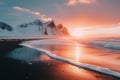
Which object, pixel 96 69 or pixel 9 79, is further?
pixel 96 69

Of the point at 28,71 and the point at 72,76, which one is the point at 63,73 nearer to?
the point at 72,76

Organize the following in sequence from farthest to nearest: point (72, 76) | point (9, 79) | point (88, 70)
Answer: point (88, 70) → point (72, 76) → point (9, 79)

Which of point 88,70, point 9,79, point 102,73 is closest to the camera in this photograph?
point 9,79

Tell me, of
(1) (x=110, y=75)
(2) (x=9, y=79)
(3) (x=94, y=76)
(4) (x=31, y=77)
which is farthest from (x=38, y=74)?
(1) (x=110, y=75)

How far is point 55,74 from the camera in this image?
16.2 metres

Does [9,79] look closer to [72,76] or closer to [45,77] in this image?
[45,77]

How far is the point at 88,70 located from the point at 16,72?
6.07m

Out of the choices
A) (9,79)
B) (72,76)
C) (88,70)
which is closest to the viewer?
(9,79)

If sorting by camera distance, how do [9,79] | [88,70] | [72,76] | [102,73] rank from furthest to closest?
[88,70] → [102,73] → [72,76] → [9,79]

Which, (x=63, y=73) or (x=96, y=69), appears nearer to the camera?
(x=63, y=73)

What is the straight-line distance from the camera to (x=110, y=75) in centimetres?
1577

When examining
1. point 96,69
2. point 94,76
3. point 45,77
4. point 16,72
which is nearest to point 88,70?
point 96,69

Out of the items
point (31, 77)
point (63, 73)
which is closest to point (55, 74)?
point (63, 73)

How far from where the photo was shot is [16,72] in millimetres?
16734
